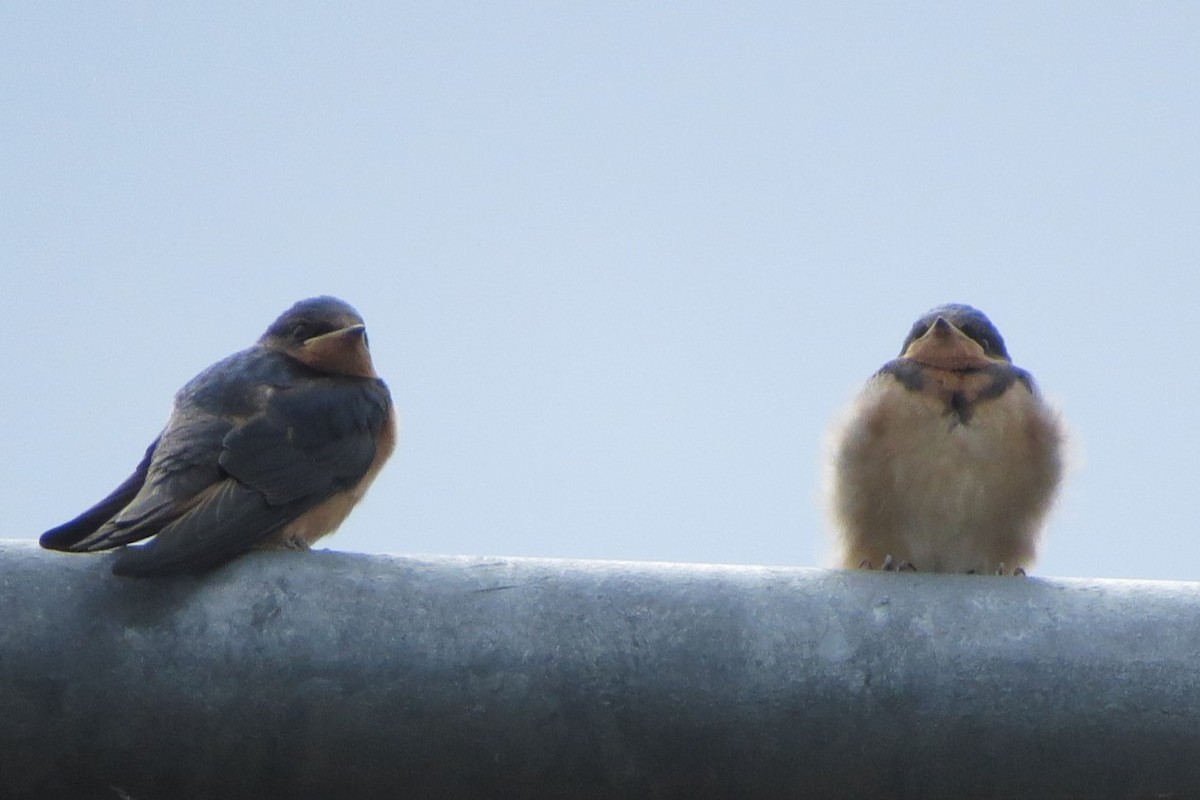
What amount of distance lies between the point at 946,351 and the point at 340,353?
123cm

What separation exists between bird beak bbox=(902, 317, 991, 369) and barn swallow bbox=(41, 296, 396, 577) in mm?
1094

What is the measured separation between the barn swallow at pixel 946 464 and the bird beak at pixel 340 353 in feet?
3.20

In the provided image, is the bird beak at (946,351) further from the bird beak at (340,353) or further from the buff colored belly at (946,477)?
the bird beak at (340,353)

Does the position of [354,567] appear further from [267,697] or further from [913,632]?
[913,632]

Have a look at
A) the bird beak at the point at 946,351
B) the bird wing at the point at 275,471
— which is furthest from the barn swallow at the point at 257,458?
the bird beak at the point at 946,351

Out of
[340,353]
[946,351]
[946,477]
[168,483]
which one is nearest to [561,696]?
[168,483]

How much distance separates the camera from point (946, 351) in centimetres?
337

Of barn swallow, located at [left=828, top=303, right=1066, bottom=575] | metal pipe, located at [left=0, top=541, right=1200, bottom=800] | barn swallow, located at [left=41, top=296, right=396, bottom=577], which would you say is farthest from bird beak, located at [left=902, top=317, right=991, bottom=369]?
metal pipe, located at [left=0, top=541, right=1200, bottom=800]

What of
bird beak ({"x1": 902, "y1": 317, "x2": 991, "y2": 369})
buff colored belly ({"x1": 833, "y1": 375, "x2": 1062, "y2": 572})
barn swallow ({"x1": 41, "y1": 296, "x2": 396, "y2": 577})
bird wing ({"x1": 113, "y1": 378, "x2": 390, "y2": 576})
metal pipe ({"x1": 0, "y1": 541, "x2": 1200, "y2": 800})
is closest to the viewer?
metal pipe ({"x1": 0, "y1": 541, "x2": 1200, "y2": 800})

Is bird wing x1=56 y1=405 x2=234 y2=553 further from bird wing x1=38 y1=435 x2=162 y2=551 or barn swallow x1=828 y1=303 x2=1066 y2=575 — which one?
barn swallow x1=828 y1=303 x2=1066 y2=575

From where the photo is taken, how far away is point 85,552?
149 centimetres

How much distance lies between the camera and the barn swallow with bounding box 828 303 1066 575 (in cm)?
319

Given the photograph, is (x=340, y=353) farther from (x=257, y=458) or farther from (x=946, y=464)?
(x=946, y=464)

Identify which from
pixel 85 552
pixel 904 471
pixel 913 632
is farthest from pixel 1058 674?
pixel 904 471
